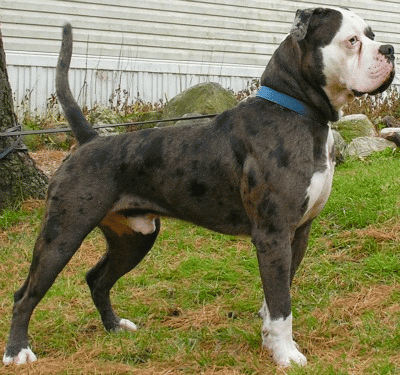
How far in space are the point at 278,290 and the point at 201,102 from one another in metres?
5.98

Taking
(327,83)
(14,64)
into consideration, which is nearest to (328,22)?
(327,83)

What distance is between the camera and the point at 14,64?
36.1ft

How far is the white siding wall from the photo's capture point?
11211mm

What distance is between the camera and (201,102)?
9.14m

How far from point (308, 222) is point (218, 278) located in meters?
1.49

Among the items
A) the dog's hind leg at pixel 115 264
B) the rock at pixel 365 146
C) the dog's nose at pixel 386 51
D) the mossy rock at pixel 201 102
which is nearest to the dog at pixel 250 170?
the dog's nose at pixel 386 51

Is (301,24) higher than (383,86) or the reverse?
higher

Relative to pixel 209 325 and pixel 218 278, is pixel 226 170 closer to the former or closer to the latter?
pixel 209 325

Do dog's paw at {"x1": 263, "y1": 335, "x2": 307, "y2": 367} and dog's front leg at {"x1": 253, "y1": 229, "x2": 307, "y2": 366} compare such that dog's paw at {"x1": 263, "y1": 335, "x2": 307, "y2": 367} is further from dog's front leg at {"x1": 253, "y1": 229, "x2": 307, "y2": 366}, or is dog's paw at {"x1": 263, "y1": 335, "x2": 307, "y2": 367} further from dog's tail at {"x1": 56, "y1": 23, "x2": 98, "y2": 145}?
dog's tail at {"x1": 56, "y1": 23, "x2": 98, "y2": 145}

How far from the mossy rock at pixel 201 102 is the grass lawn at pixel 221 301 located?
2810 millimetres

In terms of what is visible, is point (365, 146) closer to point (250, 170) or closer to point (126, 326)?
point (126, 326)

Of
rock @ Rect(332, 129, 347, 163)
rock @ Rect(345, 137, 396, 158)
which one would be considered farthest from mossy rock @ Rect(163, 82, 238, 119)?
rock @ Rect(345, 137, 396, 158)

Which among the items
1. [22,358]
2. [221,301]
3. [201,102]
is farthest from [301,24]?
[201,102]

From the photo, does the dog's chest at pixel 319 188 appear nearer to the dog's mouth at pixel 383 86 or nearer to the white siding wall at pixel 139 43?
the dog's mouth at pixel 383 86
